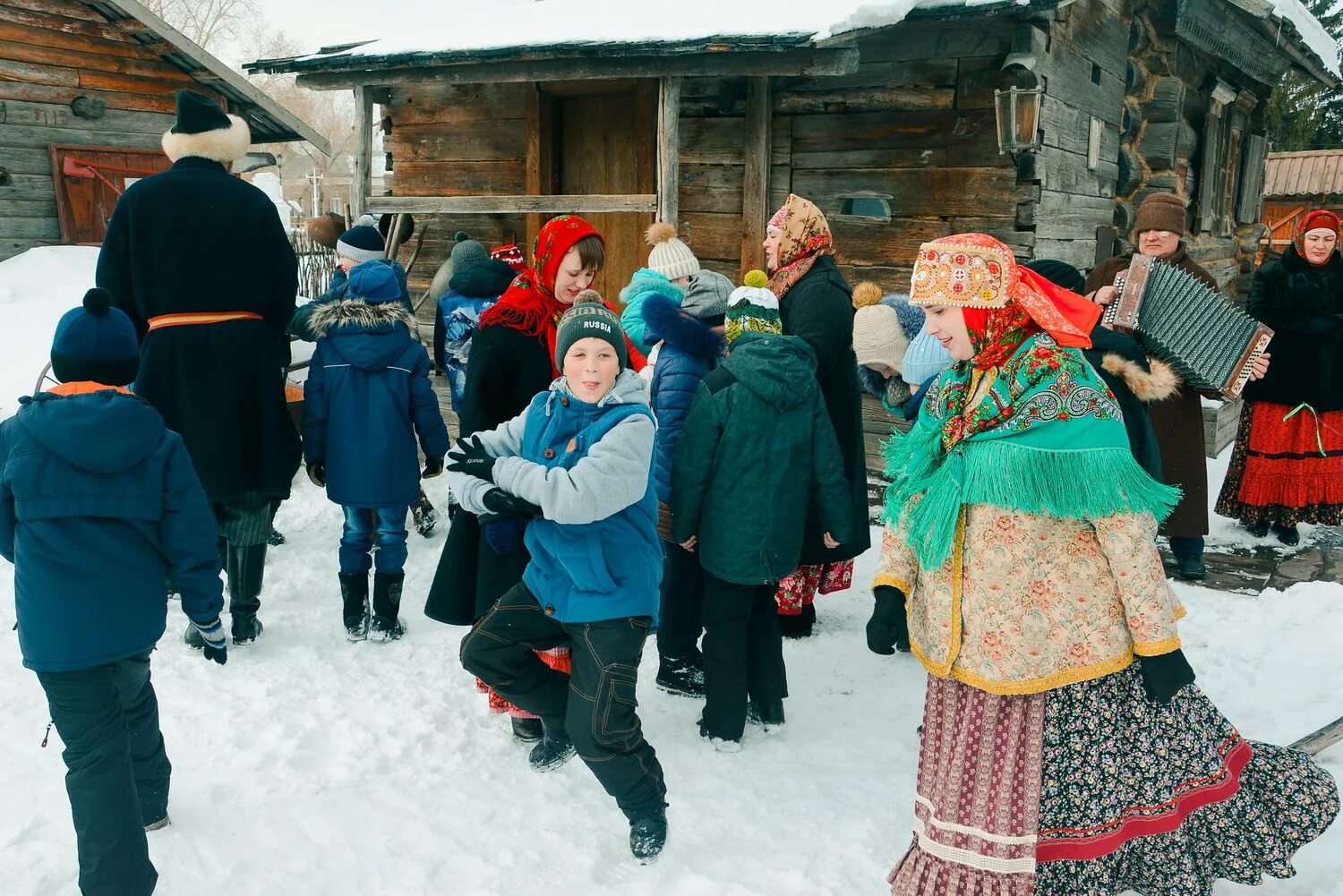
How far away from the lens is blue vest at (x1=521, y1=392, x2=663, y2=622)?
2.85m

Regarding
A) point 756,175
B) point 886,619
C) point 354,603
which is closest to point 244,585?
point 354,603

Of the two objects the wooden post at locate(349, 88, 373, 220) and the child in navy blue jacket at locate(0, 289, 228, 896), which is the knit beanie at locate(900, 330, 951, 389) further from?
the wooden post at locate(349, 88, 373, 220)

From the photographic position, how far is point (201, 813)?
3.10 m

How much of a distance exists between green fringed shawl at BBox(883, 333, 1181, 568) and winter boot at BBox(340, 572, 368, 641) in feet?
9.66

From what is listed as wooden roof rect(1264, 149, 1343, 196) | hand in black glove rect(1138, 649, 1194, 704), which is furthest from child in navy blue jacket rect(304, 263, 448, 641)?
wooden roof rect(1264, 149, 1343, 196)

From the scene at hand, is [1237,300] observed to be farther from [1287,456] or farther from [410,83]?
[410,83]

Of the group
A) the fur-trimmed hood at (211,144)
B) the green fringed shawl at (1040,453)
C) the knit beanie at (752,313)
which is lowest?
the green fringed shawl at (1040,453)

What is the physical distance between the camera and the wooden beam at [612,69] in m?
5.75

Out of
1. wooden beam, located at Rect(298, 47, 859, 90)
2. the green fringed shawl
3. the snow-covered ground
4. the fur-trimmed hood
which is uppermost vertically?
wooden beam, located at Rect(298, 47, 859, 90)

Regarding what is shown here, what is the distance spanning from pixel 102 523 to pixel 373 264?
207 cm

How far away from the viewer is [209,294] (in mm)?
3982

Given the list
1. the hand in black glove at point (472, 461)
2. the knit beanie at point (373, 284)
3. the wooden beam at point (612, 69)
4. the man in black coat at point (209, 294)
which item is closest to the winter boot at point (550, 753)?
the hand in black glove at point (472, 461)

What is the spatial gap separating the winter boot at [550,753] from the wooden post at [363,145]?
5456mm

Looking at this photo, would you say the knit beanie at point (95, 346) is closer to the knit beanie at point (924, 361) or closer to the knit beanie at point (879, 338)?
the knit beanie at point (924, 361)
